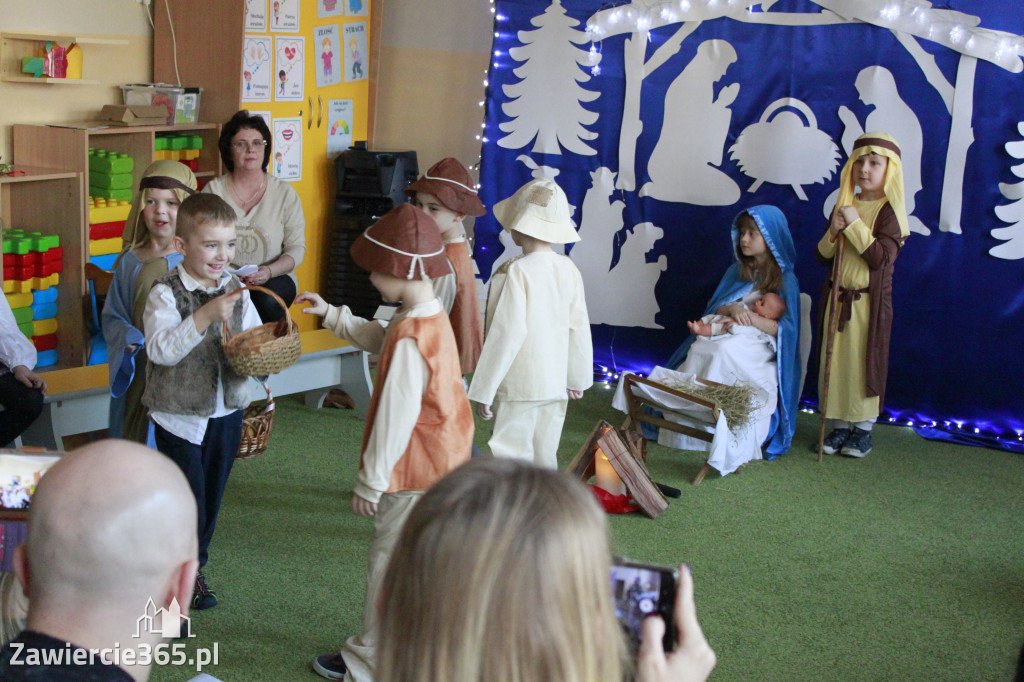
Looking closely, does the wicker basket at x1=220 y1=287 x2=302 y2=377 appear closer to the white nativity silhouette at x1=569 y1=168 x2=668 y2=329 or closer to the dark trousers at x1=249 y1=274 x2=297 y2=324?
the dark trousers at x1=249 y1=274 x2=297 y2=324

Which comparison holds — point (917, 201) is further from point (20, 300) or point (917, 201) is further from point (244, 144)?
point (20, 300)

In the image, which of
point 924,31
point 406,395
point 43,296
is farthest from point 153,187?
point 924,31

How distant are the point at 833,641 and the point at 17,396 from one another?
Answer: 3.01 metres

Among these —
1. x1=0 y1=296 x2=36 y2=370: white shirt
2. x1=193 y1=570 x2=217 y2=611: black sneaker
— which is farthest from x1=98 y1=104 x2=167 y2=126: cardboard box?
x1=193 y1=570 x2=217 y2=611: black sneaker

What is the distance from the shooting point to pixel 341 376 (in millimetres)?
5121

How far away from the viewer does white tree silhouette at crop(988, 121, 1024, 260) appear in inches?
198

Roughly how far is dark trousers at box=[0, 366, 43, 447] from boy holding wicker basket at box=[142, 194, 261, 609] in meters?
0.98

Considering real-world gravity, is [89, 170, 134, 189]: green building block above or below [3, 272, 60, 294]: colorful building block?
above

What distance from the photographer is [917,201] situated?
5250 mm

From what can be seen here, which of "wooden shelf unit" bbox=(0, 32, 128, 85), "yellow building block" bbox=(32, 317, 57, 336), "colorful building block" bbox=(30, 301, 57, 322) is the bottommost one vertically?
"yellow building block" bbox=(32, 317, 57, 336)

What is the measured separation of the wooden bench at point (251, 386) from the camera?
12.5 ft

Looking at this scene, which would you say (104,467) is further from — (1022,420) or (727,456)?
(1022,420)

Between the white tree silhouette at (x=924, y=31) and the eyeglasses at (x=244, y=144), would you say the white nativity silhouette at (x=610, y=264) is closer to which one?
the white tree silhouette at (x=924, y=31)

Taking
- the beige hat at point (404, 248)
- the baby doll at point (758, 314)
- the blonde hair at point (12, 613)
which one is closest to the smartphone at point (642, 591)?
the blonde hair at point (12, 613)
